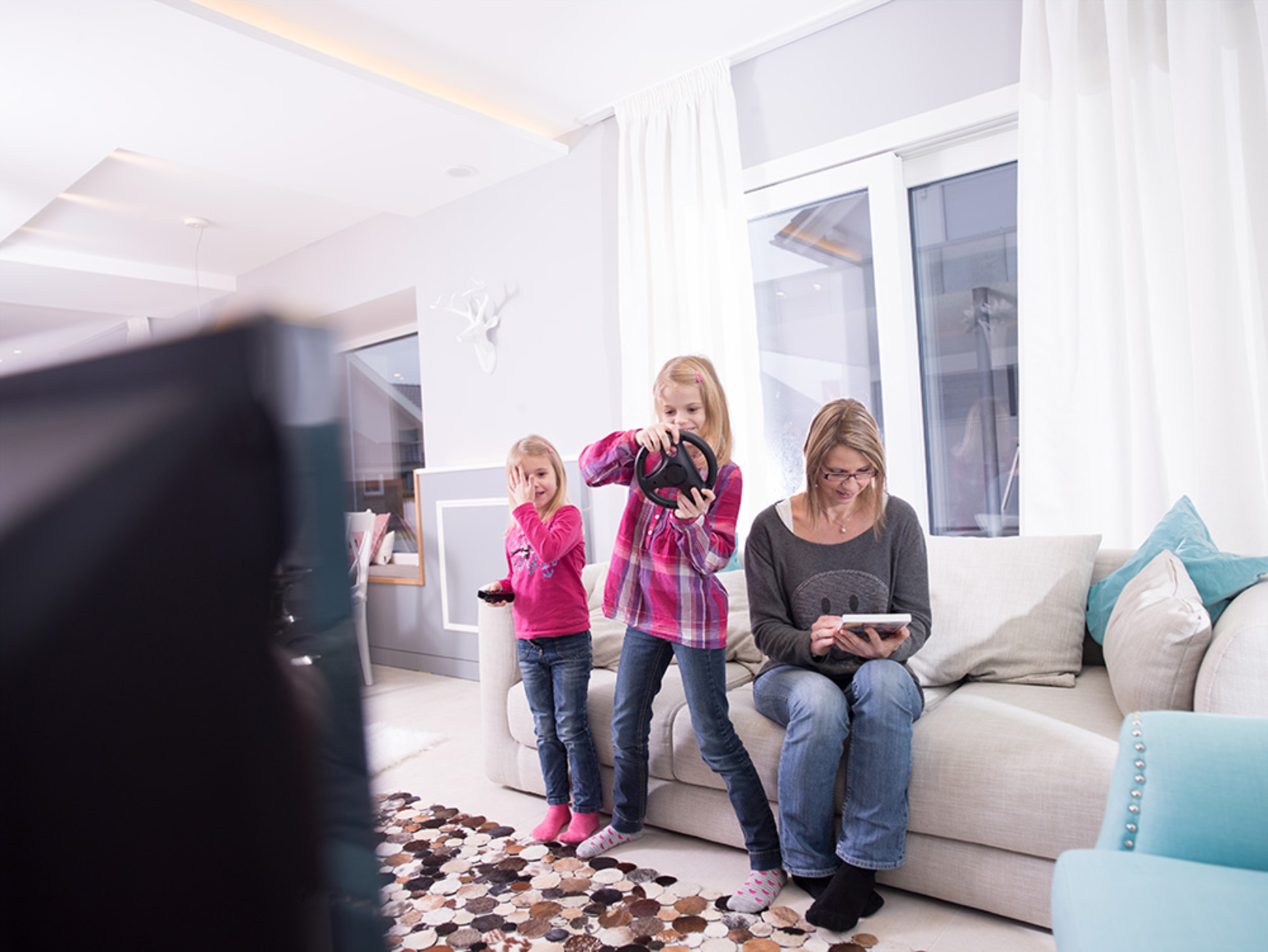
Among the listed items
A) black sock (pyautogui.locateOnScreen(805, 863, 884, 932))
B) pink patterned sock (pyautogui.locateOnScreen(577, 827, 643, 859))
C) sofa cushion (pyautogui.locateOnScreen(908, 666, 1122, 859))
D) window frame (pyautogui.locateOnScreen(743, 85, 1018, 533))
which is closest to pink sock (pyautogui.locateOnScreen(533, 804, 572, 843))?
pink patterned sock (pyautogui.locateOnScreen(577, 827, 643, 859))

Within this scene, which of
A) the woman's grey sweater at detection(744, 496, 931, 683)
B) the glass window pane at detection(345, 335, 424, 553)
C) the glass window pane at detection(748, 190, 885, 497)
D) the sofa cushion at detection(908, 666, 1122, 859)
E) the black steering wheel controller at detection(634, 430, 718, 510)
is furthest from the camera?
the glass window pane at detection(345, 335, 424, 553)

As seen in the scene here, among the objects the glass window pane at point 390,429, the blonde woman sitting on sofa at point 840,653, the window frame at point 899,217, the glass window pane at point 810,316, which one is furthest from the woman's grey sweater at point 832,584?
the glass window pane at point 390,429

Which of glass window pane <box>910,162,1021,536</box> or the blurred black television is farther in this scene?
glass window pane <box>910,162,1021,536</box>

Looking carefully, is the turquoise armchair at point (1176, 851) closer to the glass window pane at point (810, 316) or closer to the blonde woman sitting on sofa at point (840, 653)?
the blonde woman sitting on sofa at point (840, 653)

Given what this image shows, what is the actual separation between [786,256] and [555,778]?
6.64ft

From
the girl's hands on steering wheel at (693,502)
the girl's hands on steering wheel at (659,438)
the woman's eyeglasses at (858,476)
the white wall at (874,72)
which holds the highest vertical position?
the white wall at (874,72)

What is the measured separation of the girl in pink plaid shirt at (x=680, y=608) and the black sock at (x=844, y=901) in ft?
0.44

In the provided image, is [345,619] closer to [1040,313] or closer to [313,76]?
[1040,313]

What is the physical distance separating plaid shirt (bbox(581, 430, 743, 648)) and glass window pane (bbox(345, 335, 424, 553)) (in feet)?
10.7

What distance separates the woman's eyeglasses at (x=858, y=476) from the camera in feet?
6.11

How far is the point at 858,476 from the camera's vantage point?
6.11ft

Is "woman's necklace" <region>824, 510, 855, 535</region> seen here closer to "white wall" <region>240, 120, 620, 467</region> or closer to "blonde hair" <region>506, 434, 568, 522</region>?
"blonde hair" <region>506, 434, 568, 522</region>

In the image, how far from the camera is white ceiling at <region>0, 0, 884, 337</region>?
100 inches

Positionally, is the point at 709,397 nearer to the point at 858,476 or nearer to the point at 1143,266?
the point at 858,476
